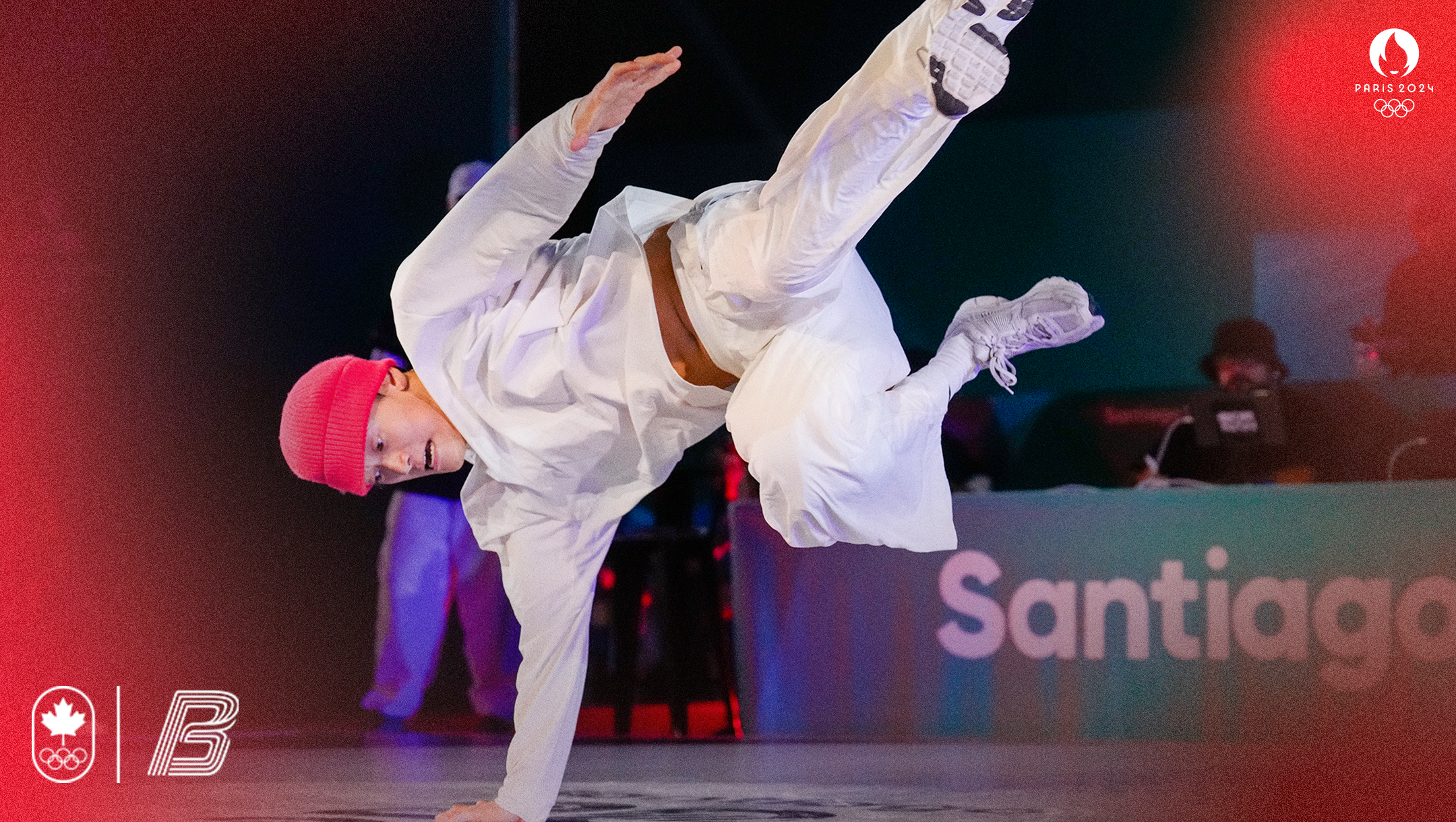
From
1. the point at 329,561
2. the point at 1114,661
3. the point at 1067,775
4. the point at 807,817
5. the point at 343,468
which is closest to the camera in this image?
the point at 807,817

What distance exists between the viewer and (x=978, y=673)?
121 inches

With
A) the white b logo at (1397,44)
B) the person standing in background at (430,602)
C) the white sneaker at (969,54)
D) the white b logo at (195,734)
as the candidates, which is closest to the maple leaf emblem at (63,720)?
the white b logo at (195,734)

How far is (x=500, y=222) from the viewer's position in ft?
5.59

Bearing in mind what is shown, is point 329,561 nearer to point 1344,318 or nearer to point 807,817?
point 807,817

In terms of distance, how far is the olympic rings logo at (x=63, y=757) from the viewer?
2697 mm

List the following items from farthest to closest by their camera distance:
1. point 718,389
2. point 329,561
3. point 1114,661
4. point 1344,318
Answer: point 1344,318 < point 329,561 < point 1114,661 < point 718,389

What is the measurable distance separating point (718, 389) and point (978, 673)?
1.54 metres

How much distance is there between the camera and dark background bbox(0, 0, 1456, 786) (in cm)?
304

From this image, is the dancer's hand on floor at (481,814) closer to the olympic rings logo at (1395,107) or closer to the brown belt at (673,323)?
the brown belt at (673,323)

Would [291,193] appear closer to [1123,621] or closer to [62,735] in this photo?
[62,735]

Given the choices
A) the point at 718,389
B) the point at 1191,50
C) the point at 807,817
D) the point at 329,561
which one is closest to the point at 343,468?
the point at 718,389

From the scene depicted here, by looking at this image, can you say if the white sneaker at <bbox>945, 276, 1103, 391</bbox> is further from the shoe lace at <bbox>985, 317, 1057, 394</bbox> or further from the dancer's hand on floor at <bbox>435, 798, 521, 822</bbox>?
the dancer's hand on floor at <bbox>435, 798, 521, 822</bbox>
